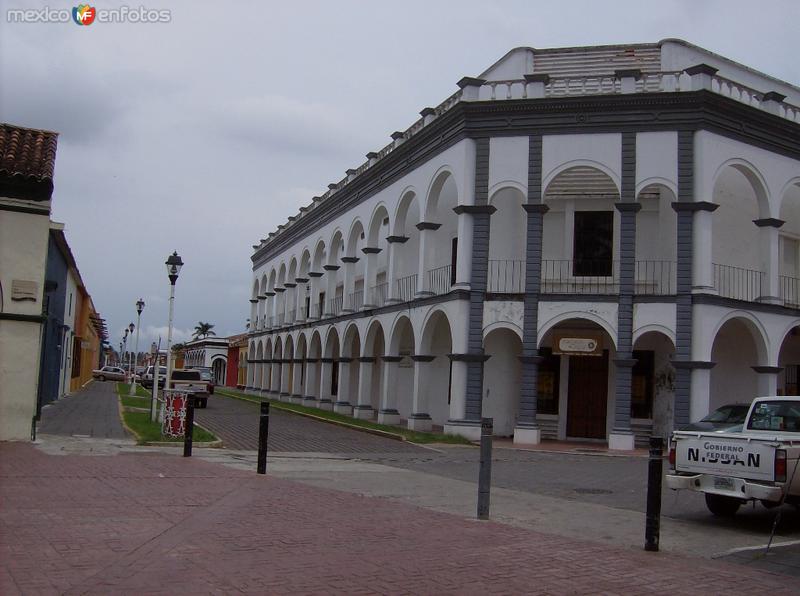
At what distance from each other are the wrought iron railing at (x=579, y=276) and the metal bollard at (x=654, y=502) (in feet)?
50.3

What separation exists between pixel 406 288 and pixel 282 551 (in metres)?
21.5

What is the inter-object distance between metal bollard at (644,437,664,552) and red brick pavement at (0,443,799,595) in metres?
0.20

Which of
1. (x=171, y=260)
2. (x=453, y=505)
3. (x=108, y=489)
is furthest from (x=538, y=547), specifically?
(x=171, y=260)

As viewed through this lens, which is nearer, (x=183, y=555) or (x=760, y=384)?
(x=183, y=555)

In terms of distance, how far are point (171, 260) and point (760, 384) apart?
57.4ft

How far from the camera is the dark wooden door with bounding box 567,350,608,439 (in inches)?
965

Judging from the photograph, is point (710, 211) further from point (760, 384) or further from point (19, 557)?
point (19, 557)

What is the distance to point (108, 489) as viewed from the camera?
9.93 meters

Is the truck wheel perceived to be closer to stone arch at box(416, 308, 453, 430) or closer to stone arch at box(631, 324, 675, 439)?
stone arch at box(631, 324, 675, 439)

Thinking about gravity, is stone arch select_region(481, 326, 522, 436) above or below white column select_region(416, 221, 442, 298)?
below

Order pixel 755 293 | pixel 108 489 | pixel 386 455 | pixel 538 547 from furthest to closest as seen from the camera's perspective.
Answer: pixel 755 293, pixel 386 455, pixel 108 489, pixel 538 547

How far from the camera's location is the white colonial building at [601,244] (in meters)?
22.0

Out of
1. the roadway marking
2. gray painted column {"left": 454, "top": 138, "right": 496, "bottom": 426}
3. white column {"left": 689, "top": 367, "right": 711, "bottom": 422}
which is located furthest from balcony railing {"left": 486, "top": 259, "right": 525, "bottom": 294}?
the roadway marking

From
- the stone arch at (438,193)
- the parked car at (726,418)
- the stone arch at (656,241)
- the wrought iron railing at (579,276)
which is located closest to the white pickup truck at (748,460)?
the parked car at (726,418)
